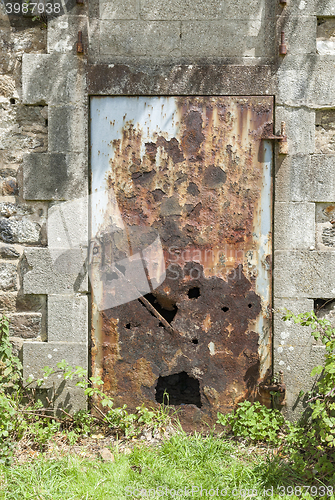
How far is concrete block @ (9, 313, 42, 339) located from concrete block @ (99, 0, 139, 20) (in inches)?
Answer: 96.9

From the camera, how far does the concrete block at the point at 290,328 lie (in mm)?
3064

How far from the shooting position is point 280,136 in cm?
303

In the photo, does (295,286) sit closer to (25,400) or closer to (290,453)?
(290,453)

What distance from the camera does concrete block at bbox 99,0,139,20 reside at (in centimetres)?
303

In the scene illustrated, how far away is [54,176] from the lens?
3.07m

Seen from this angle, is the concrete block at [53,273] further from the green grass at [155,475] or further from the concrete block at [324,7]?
the concrete block at [324,7]

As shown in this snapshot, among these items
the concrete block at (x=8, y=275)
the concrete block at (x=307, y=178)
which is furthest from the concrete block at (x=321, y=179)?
the concrete block at (x=8, y=275)

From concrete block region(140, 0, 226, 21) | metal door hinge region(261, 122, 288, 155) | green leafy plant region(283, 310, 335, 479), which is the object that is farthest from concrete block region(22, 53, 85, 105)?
green leafy plant region(283, 310, 335, 479)

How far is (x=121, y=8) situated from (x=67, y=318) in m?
2.49

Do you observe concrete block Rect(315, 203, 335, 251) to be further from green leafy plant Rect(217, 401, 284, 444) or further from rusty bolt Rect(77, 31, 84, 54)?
rusty bolt Rect(77, 31, 84, 54)

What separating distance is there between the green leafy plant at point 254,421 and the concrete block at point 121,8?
125 inches

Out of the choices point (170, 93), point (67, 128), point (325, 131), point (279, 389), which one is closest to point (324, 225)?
point (325, 131)

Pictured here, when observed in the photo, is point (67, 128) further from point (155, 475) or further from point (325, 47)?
point (155, 475)

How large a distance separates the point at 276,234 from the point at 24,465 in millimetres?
2475
